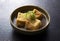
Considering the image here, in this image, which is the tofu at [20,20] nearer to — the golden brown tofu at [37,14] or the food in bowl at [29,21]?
the food in bowl at [29,21]

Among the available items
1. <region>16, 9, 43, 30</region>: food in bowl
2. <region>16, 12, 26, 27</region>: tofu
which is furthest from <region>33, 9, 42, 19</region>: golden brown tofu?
<region>16, 12, 26, 27</region>: tofu

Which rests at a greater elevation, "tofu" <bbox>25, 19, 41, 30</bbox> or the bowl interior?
the bowl interior

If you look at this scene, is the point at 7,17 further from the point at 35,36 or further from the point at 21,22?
the point at 35,36

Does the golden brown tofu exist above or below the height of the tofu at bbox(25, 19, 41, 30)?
above

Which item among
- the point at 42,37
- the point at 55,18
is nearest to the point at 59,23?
the point at 55,18

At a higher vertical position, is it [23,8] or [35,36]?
[23,8]

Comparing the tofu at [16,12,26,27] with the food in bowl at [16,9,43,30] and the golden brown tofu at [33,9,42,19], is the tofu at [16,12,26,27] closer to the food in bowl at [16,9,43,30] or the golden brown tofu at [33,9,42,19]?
the food in bowl at [16,9,43,30]

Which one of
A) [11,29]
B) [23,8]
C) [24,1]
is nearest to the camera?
[11,29]

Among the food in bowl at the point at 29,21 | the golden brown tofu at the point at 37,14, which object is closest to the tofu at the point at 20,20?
the food in bowl at the point at 29,21

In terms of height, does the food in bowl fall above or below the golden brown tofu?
below

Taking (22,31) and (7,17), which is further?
(7,17)
